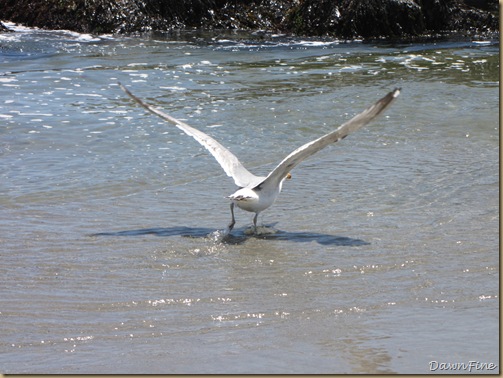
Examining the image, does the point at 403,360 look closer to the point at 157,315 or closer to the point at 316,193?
the point at 157,315

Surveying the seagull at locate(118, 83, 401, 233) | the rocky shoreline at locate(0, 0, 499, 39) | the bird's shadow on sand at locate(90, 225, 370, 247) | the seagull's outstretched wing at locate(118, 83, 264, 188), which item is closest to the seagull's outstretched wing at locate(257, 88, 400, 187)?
the seagull at locate(118, 83, 401, 233)

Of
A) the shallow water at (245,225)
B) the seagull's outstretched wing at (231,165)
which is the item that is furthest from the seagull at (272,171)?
the shallow water at (245,225)

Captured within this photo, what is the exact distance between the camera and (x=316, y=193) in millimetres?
8078

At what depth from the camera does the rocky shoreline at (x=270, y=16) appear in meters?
17.8

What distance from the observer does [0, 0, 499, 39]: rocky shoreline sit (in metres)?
17.8

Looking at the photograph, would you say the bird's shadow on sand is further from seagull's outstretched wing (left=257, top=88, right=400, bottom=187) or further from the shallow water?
seagull's outstretched wing (left=257, top=88, right=400, bottom=187)

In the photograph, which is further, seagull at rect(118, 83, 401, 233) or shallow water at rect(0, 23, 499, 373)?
seagull at rect(118, 83, 401, 233)

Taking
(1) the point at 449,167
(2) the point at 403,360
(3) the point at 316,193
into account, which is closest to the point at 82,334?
(2) the point at 403,360

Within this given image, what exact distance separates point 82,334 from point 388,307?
176 centimetres


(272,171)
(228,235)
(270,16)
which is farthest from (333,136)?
(270,16)

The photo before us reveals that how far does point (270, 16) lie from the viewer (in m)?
18.8

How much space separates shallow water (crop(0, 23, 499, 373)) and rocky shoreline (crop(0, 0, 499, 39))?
3.59 meters

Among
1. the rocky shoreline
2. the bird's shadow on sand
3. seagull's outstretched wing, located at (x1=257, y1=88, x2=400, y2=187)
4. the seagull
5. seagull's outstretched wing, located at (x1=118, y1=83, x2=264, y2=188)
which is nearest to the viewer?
seagull's outstretched wing, located at (x1=257, y1=88, x2=400, y2=187)

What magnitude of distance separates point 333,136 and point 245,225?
1370 millimetres
